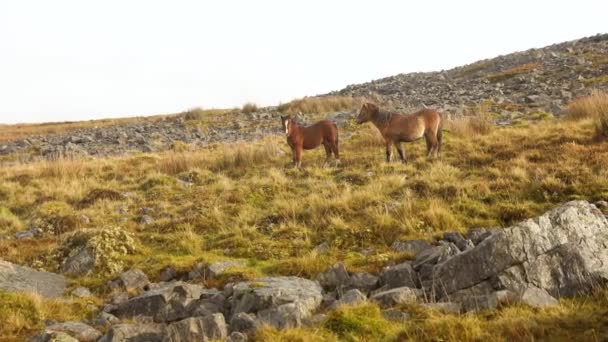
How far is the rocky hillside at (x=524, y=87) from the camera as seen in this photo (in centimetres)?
2542

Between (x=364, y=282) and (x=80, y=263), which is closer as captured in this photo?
(x=364, y=282)

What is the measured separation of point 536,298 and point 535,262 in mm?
687

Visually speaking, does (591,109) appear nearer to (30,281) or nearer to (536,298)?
(536,298)

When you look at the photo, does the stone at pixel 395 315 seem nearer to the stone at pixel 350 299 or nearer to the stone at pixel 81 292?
the stone at pixel 350 299

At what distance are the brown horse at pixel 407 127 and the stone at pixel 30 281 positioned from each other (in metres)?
9.08

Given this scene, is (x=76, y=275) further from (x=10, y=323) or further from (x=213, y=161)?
(x=213, y=161)

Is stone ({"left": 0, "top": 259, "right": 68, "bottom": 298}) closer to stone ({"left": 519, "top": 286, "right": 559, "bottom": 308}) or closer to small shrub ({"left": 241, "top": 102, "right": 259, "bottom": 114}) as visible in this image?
stone ({"left": 519, "top": 286, "right": 559, "bottom": 308})

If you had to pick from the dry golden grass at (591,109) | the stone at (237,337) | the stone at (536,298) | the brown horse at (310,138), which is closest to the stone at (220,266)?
the stone at (237,337)

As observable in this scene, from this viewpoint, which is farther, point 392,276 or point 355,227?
point 355,227

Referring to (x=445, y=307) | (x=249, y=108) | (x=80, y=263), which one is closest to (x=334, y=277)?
(x=445, y=307)

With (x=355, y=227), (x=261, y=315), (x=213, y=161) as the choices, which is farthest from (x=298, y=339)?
(x=213, y=161)

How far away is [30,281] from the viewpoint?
28.7 ft

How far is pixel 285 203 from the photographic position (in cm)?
1194

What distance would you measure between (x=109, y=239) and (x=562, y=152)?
34.6 ft
